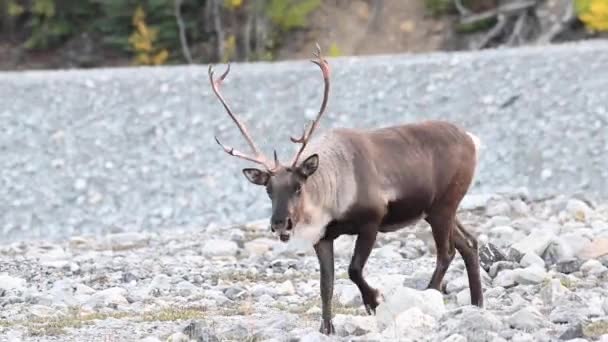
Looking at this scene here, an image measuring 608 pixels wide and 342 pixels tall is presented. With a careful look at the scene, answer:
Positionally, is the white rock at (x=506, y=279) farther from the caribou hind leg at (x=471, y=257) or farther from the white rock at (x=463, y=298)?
the caribou hind leg at (x=471, y=257)

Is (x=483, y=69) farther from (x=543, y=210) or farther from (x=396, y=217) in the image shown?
(x=396, y=217)

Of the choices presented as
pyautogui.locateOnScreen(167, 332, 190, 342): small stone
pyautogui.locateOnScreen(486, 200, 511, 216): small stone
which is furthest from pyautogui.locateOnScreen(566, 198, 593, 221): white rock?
pyautogui.locateOnScreen(167, 332, 190, 342): small stone

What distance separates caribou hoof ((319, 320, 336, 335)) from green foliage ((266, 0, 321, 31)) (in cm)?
2562

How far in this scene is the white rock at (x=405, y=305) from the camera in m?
8.88

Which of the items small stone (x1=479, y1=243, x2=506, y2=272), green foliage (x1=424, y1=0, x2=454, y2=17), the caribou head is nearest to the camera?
the caribou head

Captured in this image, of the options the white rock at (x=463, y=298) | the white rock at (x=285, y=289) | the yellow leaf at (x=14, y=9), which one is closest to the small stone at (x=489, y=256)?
the white rock at (x=463, y=298)

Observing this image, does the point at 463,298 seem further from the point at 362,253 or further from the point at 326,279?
the point at 326,279

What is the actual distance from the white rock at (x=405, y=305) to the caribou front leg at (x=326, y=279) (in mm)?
302

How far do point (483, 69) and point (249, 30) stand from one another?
11451 mm

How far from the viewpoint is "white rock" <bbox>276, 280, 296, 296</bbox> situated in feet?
36.9

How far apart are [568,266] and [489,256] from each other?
2.07 feet

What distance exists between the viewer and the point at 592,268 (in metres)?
11.4

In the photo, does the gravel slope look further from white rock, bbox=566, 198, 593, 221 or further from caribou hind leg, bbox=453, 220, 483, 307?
caribou hind leg, bbox=453, 220, 483, 307

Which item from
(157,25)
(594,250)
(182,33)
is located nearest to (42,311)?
(594,250)
